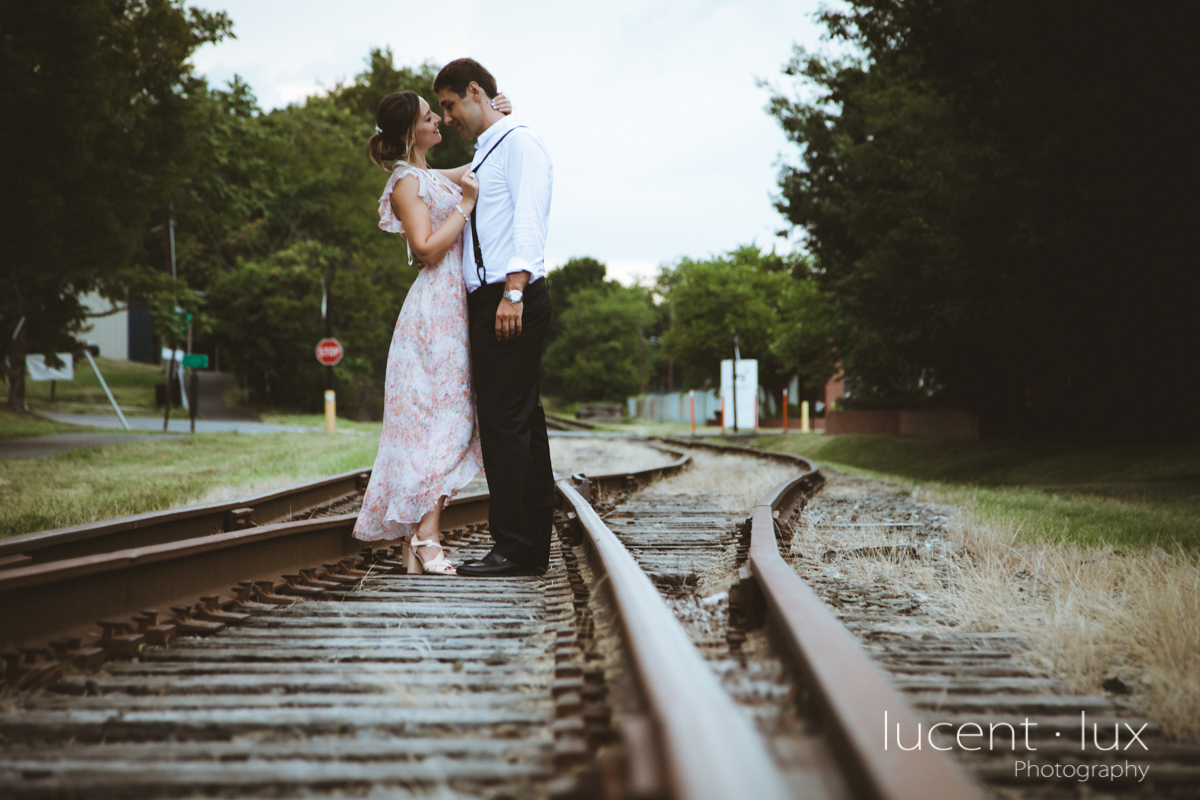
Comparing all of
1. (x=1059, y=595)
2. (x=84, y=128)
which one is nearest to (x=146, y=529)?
(x=1059, y=595)

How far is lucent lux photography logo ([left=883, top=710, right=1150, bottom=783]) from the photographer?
151 cm

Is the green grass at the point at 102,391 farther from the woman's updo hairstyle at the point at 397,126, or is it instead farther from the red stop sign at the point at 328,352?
the woman's updo hairstyle at the point at 397,126

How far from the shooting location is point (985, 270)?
37.4 feet

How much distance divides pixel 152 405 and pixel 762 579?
37.0 meters

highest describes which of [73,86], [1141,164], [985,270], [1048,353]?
[73,86]

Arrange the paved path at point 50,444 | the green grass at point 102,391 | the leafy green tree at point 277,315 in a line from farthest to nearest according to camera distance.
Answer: the leafy green tree at point 277,315 → the green grass at point 102,391 → the paved path at point 50,444

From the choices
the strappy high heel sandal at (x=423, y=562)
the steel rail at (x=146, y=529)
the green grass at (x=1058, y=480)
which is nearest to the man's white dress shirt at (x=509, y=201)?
the strappy high heel sandal at (x=423, y=562)

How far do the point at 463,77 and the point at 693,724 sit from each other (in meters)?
3.16

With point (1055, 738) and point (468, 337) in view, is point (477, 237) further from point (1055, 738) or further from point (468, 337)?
point (1055, 738)

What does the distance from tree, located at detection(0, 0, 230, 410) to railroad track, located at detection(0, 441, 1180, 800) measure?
31.1 feet

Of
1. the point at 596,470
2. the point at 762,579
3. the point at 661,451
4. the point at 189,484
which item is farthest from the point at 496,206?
the point at 661,451

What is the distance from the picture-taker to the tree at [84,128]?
10406mm

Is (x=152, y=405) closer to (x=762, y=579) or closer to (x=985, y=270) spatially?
(x=985, y=270)

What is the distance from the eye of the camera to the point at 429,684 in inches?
76.3
